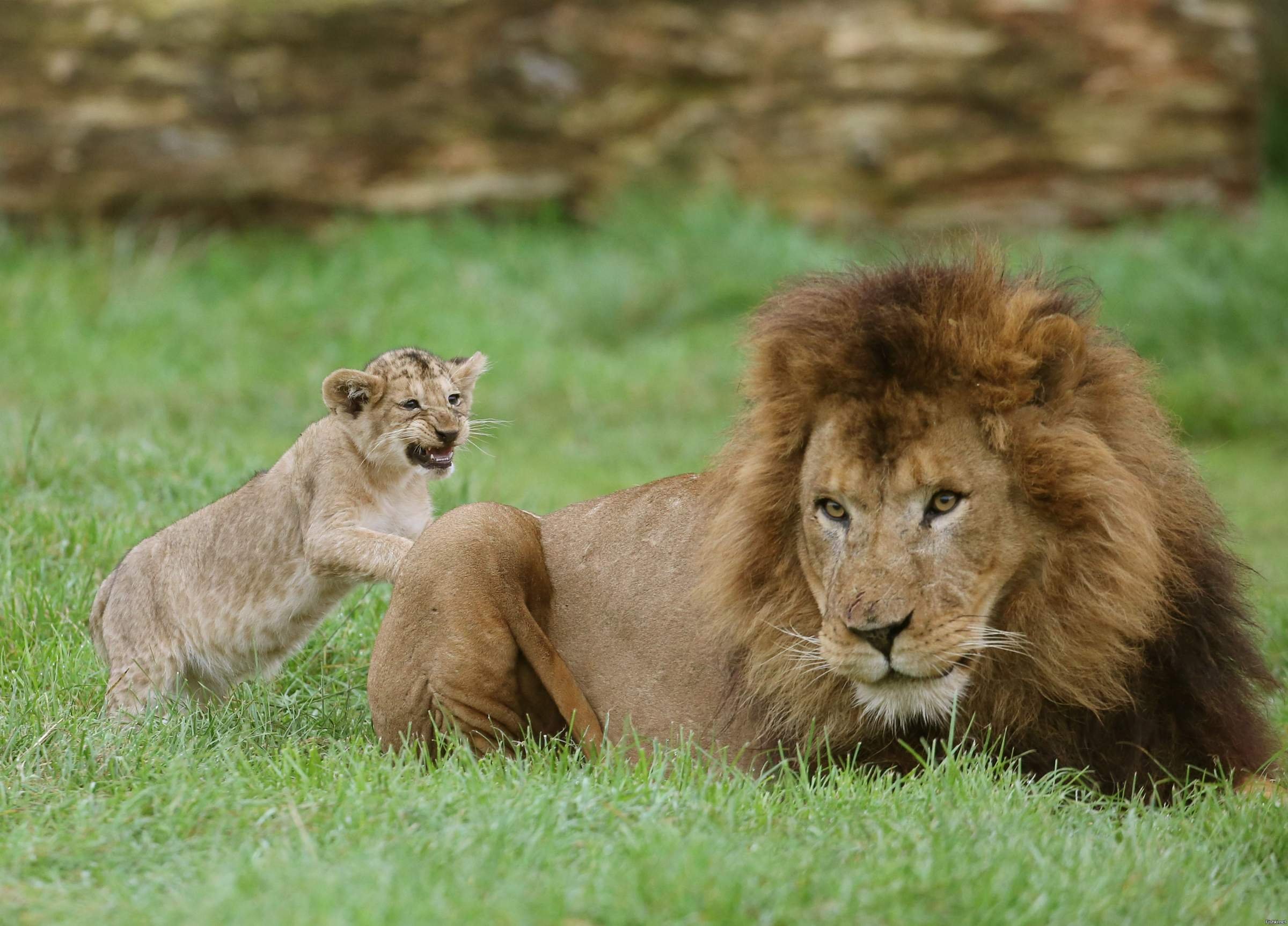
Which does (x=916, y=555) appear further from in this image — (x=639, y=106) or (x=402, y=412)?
(x=639, y=106)

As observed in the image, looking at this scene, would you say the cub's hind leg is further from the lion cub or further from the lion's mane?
the lion's mane

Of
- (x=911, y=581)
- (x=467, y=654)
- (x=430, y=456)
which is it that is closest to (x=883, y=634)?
(x=911, y=581)

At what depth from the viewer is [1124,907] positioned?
10.5 feet

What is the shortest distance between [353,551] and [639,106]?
26.5 ft

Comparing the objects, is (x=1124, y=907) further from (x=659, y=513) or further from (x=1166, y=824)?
(x=659, y=513)

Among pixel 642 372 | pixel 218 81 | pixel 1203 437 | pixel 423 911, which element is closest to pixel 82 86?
pixel 218 81

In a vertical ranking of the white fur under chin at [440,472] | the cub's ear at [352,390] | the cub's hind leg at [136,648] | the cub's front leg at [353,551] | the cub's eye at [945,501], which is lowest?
the cub's hind leg at [136,648]

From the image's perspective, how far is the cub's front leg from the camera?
4.69 metres

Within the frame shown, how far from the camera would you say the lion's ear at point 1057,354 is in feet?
12.6

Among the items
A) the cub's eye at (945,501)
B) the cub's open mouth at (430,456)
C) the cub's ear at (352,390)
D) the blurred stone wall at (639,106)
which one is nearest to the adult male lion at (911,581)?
the cub's eye at (945,501)

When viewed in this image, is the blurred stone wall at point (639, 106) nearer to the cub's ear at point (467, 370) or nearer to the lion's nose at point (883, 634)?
the cub's ear at point (467, 370)

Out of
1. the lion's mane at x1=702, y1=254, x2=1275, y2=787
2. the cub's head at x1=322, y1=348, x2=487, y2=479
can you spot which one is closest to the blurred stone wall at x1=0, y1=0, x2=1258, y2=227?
the cub's head at x1=322, y1=348, x2=487, y2=479

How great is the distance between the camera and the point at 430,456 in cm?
488

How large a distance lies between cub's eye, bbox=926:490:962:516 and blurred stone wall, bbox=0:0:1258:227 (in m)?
8.73
